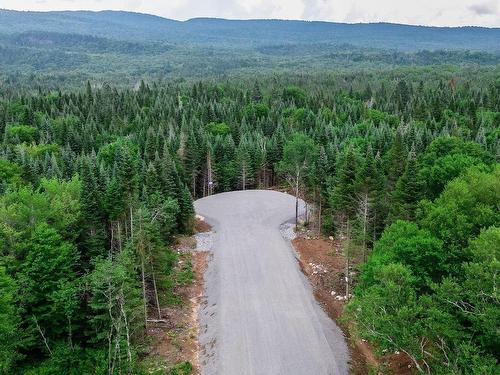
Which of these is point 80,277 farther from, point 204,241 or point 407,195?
point 407,195

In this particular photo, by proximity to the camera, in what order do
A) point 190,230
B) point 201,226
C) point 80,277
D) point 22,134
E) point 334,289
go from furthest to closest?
point 22,134
point 201,226
point 190,230
point 334,289
point 80,277

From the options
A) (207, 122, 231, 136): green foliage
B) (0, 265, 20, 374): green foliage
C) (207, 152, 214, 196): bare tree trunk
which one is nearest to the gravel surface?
(207, 152, 214, 196): bare tree trunk

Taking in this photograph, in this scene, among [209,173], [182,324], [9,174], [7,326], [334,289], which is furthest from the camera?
[209,173]

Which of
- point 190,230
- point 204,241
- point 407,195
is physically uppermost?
point 407,195

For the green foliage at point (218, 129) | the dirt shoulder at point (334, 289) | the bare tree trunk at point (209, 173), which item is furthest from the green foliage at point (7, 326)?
the green foliage at point (218, 129)

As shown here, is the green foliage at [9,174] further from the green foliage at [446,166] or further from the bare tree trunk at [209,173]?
the green foliage at [446,166]

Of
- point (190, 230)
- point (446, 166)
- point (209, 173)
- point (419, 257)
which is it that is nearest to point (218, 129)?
point (209, 173)
